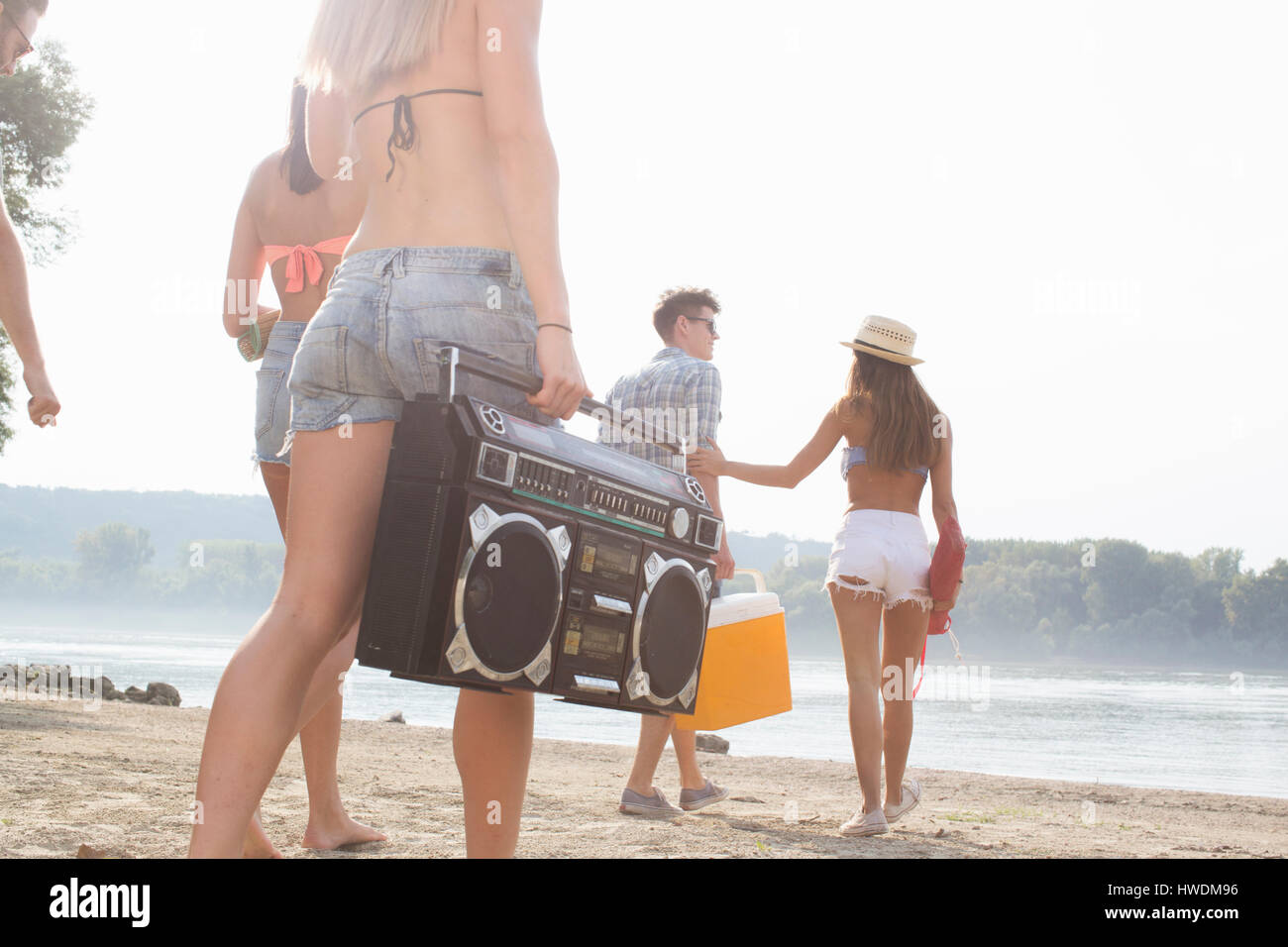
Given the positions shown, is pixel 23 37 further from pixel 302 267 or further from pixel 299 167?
pixel 302 267

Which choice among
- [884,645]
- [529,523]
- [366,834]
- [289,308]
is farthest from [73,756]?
[529,523]

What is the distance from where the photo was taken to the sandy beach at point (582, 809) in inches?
136

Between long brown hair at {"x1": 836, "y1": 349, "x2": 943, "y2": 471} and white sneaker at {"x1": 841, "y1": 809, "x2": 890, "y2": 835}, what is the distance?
4.77ft

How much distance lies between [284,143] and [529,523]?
174cm

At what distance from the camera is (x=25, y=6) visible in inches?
116

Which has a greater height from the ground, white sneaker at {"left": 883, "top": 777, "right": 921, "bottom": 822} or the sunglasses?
the sunglasses

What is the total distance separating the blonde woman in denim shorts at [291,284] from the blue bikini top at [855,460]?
8.23 ft

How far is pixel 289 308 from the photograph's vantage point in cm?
330

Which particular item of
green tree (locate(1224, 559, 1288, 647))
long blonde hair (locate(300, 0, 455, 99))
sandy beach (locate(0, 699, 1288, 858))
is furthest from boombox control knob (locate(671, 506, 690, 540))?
green tree (locate(1224, 559, 1288, 647))

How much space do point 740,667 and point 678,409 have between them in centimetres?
139

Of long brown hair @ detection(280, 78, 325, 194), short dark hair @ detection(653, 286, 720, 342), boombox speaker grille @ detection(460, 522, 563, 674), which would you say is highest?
short dark hair @ detection(653, 286, 720, 342)

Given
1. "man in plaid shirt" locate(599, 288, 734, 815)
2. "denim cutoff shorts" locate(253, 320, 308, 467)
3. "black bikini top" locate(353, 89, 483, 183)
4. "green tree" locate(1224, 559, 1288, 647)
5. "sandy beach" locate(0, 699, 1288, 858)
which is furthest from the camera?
"green tree" locate(1224, 559, 1288, 647)

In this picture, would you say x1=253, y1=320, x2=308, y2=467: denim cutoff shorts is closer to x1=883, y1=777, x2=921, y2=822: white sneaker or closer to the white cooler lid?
the white cooler lid

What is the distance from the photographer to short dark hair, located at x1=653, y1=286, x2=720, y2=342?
5.72 metres
